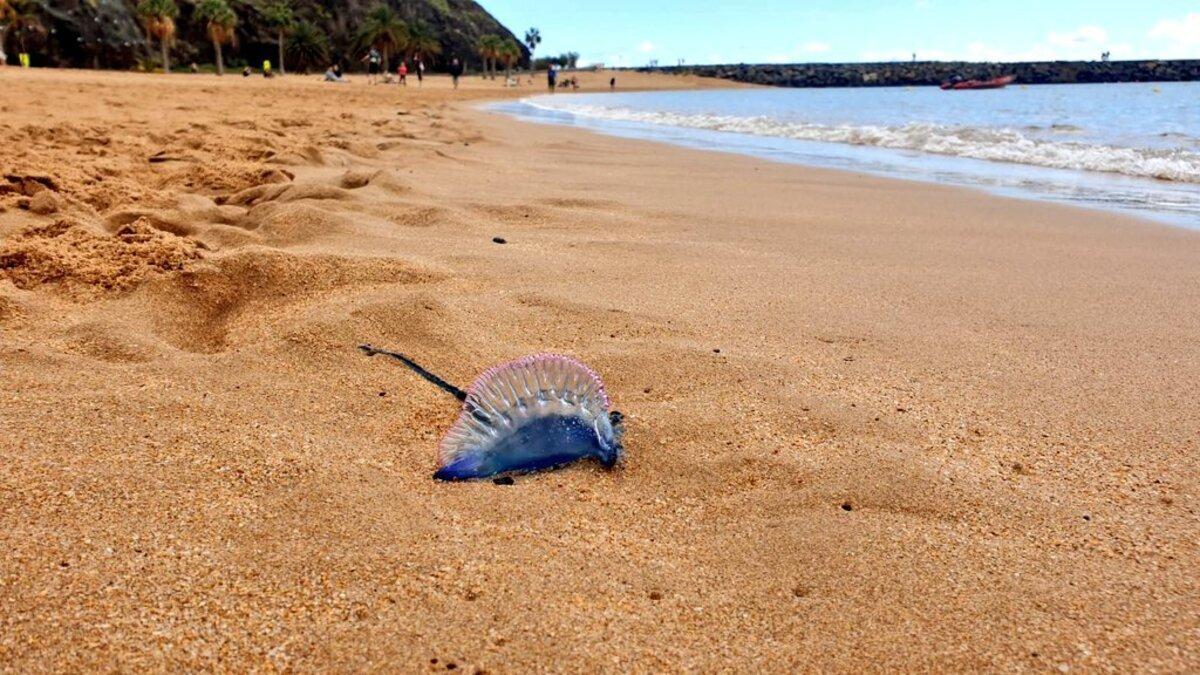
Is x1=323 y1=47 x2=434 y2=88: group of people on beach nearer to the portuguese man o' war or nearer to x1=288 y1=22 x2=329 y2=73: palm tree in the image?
x1=288 y1=22 x2=329 y2=73: palm tree

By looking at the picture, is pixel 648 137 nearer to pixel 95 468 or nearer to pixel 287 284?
pixel 287 284

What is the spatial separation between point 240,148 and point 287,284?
3160 millimetres

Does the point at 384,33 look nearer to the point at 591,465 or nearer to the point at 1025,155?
the point at 1025,155

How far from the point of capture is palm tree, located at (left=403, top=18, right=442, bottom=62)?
47531 millimetres

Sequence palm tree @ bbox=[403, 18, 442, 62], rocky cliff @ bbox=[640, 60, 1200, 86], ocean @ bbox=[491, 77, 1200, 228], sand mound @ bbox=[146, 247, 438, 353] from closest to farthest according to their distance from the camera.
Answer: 1. sand mound @ bbox=[146, 247, 438, 353]
2. ocean @ bbox=[491, 77, 1200, 228]
3. palm tree @ bbox=[403, 18, 442, 62]
4. rocky cliff @ bbox=[640, 60, 1200, 86]

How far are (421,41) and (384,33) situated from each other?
4.83 metres

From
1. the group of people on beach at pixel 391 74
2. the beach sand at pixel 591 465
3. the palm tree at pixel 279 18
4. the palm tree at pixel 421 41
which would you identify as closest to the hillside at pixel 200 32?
the palm tree at pixel 279 18

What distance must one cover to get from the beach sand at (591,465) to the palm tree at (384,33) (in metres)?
43.4

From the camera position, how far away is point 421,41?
47.7 metres

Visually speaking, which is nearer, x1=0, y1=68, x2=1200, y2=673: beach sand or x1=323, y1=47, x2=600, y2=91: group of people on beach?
x1=0, y1=68, x2=1200, y2=673: beach sand

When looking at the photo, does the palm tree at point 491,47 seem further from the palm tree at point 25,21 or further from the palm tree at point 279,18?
the palm tree at point 25,21

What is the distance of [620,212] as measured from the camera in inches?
158

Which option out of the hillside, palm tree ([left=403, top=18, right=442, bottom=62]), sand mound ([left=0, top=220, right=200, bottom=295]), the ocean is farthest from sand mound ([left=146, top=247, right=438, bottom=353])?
palm tree ([left=403, top=18, right=442, bottom=62])

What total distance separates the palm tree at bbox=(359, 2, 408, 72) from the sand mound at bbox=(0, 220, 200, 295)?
4303 centimetres
